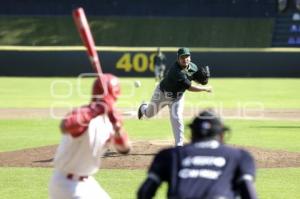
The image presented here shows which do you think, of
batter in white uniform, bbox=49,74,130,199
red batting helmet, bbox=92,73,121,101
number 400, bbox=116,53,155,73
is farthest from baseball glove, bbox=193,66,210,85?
number 400, bbox=116,53,155,73

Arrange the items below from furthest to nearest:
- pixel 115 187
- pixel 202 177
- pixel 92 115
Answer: pixel 115 187 < pixel 92 115 < pixel 202 177

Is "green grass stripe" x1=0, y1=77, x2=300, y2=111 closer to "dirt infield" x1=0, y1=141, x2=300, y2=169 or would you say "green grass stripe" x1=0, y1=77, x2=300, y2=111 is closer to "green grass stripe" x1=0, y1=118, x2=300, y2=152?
"green grass stripe" x1=0, y1=118, x2=300, y2=152

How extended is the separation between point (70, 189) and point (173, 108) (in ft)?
23.2

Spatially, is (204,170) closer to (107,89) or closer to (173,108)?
(107,89)

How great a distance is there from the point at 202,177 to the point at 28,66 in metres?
37.1

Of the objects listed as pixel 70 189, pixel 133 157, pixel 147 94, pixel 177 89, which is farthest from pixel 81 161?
pixel 147 94

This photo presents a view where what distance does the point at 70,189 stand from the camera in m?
6.00

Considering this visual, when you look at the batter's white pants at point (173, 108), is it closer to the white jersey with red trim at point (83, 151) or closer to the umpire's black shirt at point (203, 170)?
the white jersey with red trim at point (83, 151)

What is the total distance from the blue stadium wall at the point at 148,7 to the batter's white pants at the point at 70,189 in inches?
1886

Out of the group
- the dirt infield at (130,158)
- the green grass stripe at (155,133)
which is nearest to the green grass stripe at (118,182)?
the dirt infield at (130,158)

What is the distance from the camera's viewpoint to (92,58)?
5840 millimetres

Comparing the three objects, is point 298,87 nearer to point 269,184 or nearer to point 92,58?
point 269,184

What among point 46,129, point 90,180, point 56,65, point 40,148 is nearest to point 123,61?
point 56,65

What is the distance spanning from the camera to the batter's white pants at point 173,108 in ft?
41.8
